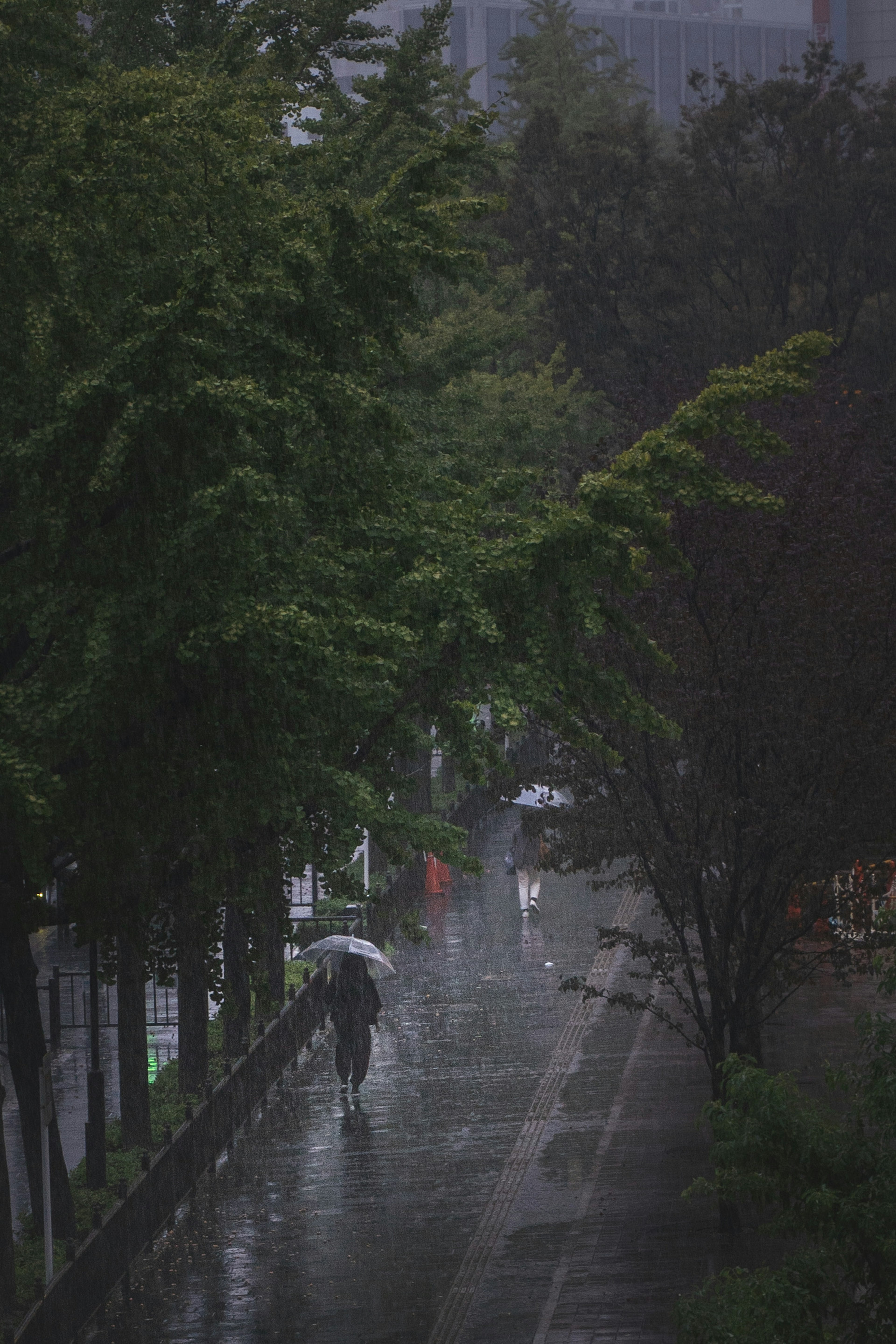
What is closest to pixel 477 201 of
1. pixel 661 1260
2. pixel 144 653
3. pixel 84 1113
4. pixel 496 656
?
pixel 496 656

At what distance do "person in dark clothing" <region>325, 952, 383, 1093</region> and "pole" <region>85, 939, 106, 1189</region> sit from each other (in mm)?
3750

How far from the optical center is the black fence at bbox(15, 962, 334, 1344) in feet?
34.8

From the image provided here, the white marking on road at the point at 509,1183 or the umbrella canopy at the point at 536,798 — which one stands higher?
the umbrella canopy at the point at 536,798

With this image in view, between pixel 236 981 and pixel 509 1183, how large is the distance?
347 centimetres

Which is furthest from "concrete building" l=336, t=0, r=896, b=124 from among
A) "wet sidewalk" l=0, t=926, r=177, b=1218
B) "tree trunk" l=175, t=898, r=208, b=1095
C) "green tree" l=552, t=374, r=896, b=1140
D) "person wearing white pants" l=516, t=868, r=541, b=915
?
"green tree" l=552, t=374, r=896, b=1140

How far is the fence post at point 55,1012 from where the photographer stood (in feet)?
61.6

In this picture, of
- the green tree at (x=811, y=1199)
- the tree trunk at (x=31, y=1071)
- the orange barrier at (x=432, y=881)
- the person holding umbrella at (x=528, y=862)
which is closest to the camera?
the green tree at (x=811, y=1199)

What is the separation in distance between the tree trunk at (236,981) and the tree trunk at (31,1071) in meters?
2.25

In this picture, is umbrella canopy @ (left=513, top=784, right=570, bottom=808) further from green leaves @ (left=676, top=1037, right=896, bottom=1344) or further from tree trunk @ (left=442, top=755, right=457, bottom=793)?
green leaves @ (left=676, top=1037, right=896, bottom=1344)

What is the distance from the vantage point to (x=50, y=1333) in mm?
10383

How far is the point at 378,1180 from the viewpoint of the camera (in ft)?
47.1

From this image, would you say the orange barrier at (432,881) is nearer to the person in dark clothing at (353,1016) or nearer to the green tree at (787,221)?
the person in dark clothing at (353,1016)

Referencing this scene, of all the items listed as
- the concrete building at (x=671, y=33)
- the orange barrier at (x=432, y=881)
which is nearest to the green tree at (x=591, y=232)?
the orange barrier at (x=432, y=881)

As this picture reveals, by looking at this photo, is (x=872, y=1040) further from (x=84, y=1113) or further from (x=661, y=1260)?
(x=84, y=1113)
